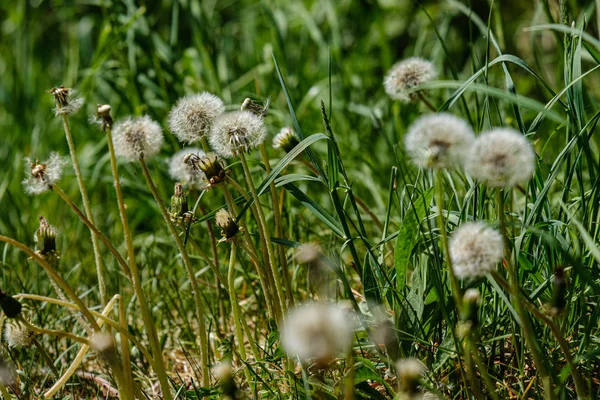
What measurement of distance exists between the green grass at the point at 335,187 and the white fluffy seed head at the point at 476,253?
144mm

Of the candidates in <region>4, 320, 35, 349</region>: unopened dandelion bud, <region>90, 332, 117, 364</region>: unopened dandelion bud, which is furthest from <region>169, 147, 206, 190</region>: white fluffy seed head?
<region>90, 332, 117, 364</region>: unopened dandelion bud

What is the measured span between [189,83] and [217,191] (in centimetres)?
80

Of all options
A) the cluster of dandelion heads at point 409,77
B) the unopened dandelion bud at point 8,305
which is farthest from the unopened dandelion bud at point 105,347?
the cluster of dandelion heads at point 409,77

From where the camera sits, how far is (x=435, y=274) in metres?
1.49

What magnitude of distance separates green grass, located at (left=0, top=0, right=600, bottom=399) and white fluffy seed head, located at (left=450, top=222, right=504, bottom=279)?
14cm

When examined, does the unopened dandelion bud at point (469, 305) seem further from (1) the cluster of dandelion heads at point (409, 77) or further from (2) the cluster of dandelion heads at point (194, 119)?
(1) the cluster of dandelion heads at point (409, 77)

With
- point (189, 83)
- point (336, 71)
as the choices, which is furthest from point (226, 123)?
point (336, 71)

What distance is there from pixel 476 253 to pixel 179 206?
0.79 m

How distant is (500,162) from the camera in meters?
1.18

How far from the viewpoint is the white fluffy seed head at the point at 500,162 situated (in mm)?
1176

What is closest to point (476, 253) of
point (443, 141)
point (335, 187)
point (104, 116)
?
point (443, 141)

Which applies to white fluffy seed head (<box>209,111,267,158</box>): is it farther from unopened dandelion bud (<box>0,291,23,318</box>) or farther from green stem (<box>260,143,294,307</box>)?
unopened dandelion bud (<box>0,291,23,318</box>)

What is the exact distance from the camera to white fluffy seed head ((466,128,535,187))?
46.3 inches

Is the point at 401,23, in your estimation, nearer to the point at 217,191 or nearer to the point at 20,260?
the point at 217,191
